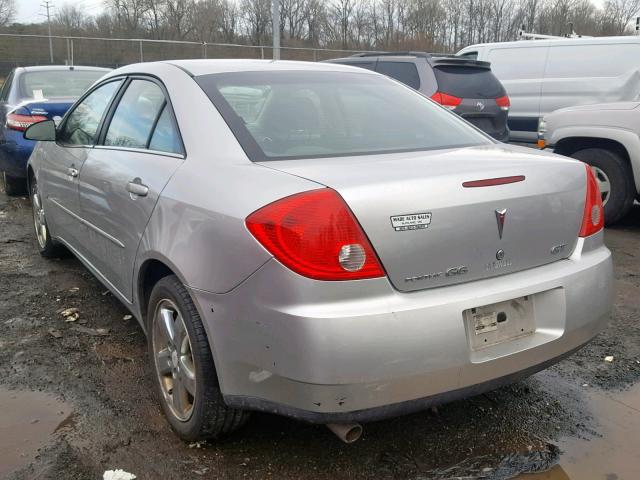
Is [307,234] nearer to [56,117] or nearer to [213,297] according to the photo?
[213,297]

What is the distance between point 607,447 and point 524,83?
8.73m

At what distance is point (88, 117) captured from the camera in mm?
4008

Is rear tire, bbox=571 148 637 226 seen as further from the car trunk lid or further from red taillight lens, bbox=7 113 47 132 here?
red taillight lens, bbox=7 113 47 132

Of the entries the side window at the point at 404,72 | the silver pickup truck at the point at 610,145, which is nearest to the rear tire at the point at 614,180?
the silver pickup truck at the point at 610,145

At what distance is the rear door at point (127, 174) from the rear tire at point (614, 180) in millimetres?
4865

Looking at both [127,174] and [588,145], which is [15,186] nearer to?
[127,174]

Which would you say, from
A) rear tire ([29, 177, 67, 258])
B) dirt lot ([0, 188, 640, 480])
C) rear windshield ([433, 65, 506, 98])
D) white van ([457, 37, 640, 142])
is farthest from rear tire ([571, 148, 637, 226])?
rear tire ([29, 177, 67, 258])

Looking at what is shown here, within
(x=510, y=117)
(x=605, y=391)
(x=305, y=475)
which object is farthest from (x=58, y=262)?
(x=510, y=117)

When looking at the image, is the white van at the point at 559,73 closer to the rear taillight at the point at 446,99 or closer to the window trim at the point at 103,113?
the rear taillight at the point at 446,99

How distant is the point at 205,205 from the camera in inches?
90.9

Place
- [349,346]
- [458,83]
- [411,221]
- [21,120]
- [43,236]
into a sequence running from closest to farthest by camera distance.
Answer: [349,346], [411,221], [43,236], [21,120], [458,83]

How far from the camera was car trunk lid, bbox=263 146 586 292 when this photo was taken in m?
2.08

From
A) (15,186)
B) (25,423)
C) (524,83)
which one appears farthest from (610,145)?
(15,186)

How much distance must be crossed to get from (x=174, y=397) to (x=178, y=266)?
0.63 meters
